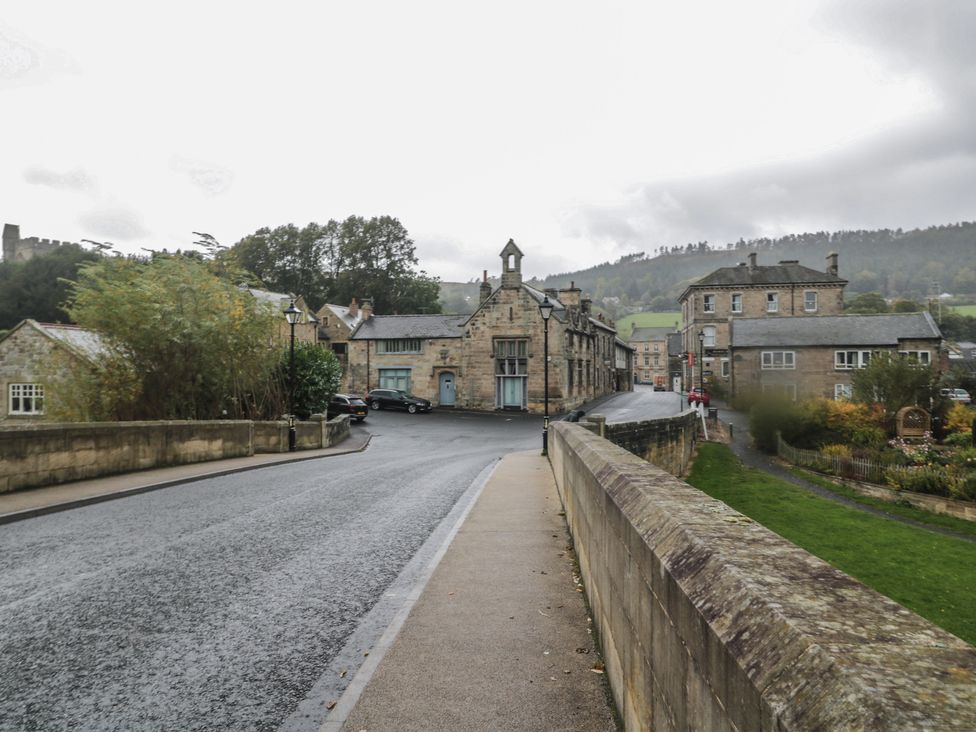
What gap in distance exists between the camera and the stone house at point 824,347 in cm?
4609

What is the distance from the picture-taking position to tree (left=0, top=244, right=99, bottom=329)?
61.5m

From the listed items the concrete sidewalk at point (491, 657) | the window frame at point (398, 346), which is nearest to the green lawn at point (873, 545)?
the concrete sidewalk at point (491, 657)

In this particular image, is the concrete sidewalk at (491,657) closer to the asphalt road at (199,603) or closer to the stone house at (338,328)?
the asphalt road at (199,603)

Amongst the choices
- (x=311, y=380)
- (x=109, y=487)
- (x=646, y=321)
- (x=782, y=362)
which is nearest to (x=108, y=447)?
(x=109, y=487)

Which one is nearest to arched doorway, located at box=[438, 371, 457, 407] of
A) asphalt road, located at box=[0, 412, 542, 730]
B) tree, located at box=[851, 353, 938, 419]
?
tree, located at box=[851, 353, 938, 419]

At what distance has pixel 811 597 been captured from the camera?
2010 millimetres

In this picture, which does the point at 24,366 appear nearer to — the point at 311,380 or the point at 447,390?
the point at 311,380

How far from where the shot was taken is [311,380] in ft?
102

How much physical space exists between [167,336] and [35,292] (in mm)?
56416

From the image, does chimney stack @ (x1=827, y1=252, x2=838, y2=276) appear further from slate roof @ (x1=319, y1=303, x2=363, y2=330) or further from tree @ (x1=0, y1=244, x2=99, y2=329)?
tree @ (x1=0, y1=244, x2=99, y2=329)

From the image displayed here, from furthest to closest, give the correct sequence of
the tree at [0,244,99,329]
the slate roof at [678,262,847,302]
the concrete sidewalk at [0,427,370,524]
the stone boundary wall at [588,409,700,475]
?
the slate roof at [678,262,847,302]
the tree at [0,244,99,329]
the stone boundary wall at [588,409,700,475]
the concrete sidewalk at [0,427,370,524]

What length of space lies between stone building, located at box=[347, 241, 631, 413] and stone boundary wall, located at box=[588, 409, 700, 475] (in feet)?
54.8

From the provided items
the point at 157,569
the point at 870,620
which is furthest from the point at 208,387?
the point at 870,620

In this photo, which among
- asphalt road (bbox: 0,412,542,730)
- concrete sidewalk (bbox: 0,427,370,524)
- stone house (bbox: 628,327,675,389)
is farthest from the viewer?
stone house (bbox: 628,327,675,389)
